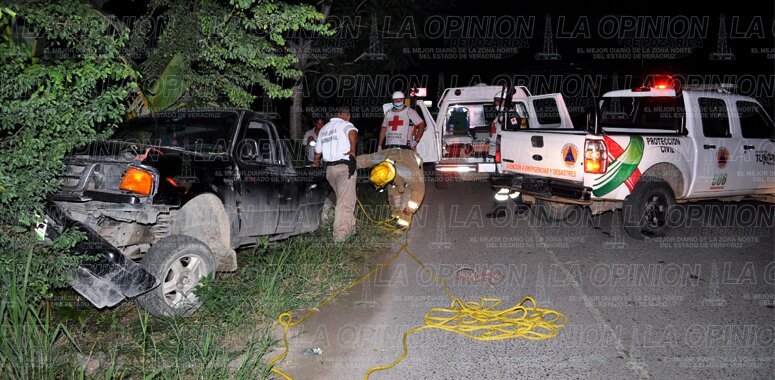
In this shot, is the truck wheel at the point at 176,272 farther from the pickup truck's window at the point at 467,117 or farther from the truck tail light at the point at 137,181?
the pickup truck's window at the point at 467,117

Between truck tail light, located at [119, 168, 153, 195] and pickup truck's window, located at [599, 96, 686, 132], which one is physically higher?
pickup truck's window, located at [599, 96, 686, 132]

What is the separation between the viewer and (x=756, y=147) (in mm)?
8766

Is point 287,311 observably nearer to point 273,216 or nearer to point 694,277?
point 273,216

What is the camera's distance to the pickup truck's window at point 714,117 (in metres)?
8.25

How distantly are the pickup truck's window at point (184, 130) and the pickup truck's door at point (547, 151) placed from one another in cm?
436

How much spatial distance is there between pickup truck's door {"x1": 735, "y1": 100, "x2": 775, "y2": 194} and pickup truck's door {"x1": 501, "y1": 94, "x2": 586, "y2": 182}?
8.43 ft

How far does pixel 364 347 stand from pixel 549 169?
4.59 meters

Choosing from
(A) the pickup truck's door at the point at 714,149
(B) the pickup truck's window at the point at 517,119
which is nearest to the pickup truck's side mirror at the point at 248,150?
(B) the pickup truck's window at the point at 517,119

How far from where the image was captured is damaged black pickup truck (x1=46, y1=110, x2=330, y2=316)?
170 inches

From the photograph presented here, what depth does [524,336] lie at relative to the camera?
465cm

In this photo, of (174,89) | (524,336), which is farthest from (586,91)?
(174,89)

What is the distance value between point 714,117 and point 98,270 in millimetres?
8396

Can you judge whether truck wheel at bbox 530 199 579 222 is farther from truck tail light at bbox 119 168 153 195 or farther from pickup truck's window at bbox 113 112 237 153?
truck tail light at bbox 119 168 153 195

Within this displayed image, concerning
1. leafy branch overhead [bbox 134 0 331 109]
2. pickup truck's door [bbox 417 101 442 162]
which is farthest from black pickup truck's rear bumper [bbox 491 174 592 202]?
leafy branch overhead [bbox 134 0 331 109]
